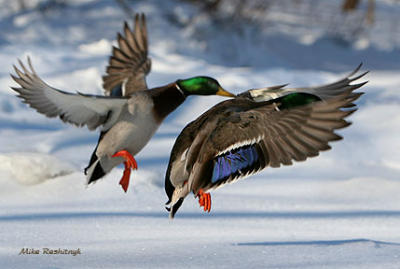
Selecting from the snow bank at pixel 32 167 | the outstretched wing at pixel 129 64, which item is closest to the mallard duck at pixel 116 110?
the outstretched wing at pixel 129 64

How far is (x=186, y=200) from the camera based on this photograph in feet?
11.6

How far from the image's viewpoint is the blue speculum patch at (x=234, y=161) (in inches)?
79.7

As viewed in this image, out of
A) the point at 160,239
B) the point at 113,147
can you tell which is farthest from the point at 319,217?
the point at 113,147

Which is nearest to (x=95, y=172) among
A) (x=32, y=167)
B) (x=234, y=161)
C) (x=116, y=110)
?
(x=116, y=110)

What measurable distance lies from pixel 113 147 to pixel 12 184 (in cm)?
135

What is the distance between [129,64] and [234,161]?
1.51 m

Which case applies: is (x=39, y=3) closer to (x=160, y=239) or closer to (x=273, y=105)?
(x=160, y=239)

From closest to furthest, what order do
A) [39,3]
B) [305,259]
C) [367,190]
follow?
[305,259] → [367,190] → [39,3]

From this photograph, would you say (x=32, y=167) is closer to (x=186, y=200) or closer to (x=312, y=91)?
(x=186, y=200)

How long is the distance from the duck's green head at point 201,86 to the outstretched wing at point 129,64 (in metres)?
0.89

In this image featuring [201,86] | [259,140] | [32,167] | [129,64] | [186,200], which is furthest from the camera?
[32,167]

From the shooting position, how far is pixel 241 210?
138 inches

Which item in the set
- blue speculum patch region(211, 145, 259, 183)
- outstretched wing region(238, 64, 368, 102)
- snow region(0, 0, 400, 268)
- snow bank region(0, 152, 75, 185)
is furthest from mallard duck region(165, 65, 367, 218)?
snow bank region(0, 152, 75, 185)

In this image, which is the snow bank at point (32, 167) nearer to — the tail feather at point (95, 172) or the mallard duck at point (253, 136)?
the tail feather at point (95, 172)
